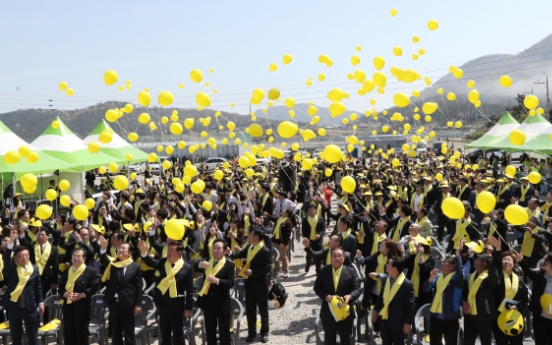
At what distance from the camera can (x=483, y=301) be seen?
5.24 m

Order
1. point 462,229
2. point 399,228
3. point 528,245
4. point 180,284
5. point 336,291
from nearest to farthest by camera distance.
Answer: point 336,291
point 180,284
point 528,245
point 462,229
point 399,228

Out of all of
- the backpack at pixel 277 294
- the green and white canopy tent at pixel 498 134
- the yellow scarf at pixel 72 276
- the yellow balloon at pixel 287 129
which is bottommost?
the backpack at pixel 277 294

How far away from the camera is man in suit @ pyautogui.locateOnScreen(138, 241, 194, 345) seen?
5773 mm

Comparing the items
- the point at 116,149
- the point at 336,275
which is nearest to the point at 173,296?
the point at 336,275

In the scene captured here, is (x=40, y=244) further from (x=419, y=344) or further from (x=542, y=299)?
(x=542, y=299)

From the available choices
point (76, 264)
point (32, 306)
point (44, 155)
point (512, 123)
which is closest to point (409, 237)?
point (76, 264)

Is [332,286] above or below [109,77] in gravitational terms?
below

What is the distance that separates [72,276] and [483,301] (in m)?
4.36

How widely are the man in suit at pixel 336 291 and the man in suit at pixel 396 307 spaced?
0.33 meters

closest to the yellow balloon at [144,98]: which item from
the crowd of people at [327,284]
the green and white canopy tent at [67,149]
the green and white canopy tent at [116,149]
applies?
the crowd of people at [327,284]

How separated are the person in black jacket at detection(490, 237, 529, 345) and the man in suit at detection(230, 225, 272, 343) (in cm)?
268

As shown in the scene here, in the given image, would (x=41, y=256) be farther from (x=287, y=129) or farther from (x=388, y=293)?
(x=388, y=293)

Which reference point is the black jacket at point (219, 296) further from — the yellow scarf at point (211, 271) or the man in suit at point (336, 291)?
the man in suit at point (336, 291)

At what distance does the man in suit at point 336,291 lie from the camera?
5.39 meters
